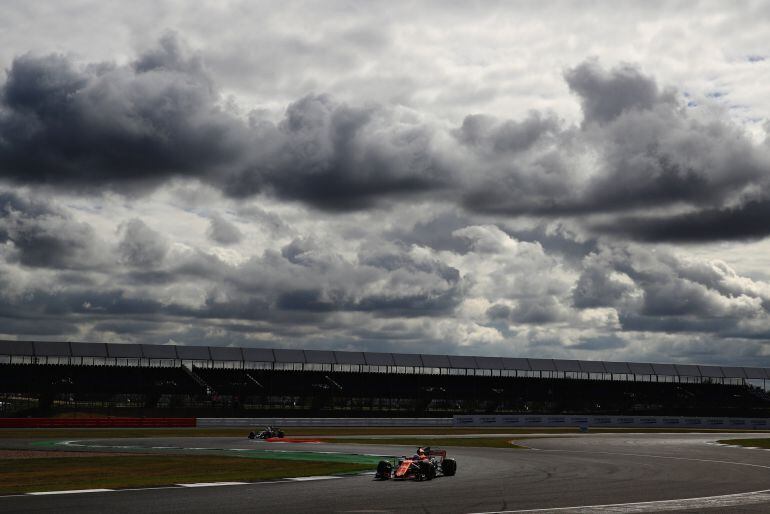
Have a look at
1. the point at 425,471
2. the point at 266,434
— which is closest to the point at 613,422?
the point at 266,434

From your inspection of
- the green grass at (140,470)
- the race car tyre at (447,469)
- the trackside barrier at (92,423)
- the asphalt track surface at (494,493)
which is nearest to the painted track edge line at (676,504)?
the asphalt track surface at (494,493)

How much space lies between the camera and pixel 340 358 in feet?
321

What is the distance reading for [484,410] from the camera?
304 ft

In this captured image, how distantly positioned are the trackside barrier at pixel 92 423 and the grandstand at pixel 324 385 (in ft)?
29.6

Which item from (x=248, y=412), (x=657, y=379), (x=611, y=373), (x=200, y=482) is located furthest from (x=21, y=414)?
(x=657, y=379)

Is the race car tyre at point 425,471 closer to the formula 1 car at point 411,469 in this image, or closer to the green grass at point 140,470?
the formula 1 car at point 411,469

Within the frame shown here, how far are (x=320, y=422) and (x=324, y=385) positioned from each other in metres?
27.8

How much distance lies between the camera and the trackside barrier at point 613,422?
73562 mm

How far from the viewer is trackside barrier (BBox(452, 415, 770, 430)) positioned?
73562 mm

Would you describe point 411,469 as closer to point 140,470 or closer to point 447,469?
point 447,469

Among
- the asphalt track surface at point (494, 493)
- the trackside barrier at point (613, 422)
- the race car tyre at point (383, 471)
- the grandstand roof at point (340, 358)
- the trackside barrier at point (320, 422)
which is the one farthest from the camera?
the grandstand roof at point (340, 358)

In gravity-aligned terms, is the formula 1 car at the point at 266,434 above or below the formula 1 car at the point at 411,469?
below

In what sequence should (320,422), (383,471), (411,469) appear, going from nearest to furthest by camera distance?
1. (411,469)
2. (383,471)
3. (320,422)

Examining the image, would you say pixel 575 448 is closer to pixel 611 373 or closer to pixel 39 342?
pixel 39 342
